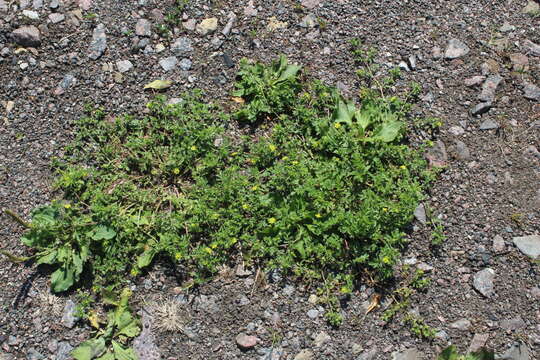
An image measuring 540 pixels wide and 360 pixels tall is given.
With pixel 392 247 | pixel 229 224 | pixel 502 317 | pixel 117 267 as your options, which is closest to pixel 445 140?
pixel 392 247

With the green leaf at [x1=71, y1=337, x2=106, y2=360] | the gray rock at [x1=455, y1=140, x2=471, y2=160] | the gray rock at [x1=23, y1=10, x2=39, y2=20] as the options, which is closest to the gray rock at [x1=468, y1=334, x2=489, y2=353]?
the gray rock at [x1=455, y1=140, x2=471, y2=160]

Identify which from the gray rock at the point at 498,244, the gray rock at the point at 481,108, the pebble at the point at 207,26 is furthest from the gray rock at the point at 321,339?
the pebble at the point at 207,26

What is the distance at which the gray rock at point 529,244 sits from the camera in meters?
4.62

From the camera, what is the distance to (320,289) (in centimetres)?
455

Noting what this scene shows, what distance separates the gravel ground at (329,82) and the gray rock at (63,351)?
0.06 feet

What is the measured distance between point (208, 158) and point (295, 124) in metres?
0.85

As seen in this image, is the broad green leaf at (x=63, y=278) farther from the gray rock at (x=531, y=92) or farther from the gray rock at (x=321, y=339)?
the gray rock at (x=531, y=92)

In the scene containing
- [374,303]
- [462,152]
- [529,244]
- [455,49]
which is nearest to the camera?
[374,303]

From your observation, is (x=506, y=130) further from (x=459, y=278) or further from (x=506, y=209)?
(x=459, y=278)

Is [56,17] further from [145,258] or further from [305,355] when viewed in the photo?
[305,355]

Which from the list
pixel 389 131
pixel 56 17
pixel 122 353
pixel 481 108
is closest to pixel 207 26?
pixel 56 17

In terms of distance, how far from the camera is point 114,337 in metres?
4.54

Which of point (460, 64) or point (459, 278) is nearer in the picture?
point (459, 278)

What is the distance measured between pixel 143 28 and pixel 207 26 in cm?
63
